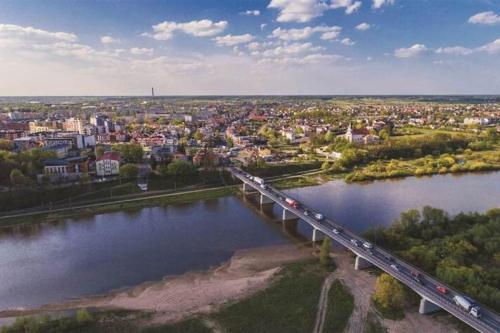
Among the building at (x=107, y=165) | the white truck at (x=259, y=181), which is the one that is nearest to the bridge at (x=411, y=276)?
the white truck at (x=259, y=181)

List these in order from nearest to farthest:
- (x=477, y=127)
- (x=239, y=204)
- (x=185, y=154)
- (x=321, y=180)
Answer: (x=239, y=204) → (x=321, y=180) → (x=185, y=154) → (x=477, y=127)

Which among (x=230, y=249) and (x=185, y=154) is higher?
(x=185, y=154)

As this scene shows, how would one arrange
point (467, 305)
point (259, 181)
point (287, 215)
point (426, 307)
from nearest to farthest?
point (467, 305) → point (426, 307) → point (287, 215) → point (259, 181)

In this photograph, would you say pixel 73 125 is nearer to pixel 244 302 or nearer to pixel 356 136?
pixel 356 136

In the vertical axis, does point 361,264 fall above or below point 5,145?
below

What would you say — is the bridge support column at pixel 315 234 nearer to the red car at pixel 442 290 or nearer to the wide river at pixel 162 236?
the wide river at pixel 162 236

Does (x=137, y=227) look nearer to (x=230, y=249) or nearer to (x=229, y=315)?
(x=230, y=249)

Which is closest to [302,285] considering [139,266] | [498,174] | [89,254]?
[139,266]

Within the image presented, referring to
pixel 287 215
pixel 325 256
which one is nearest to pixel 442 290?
pixel 325 256
